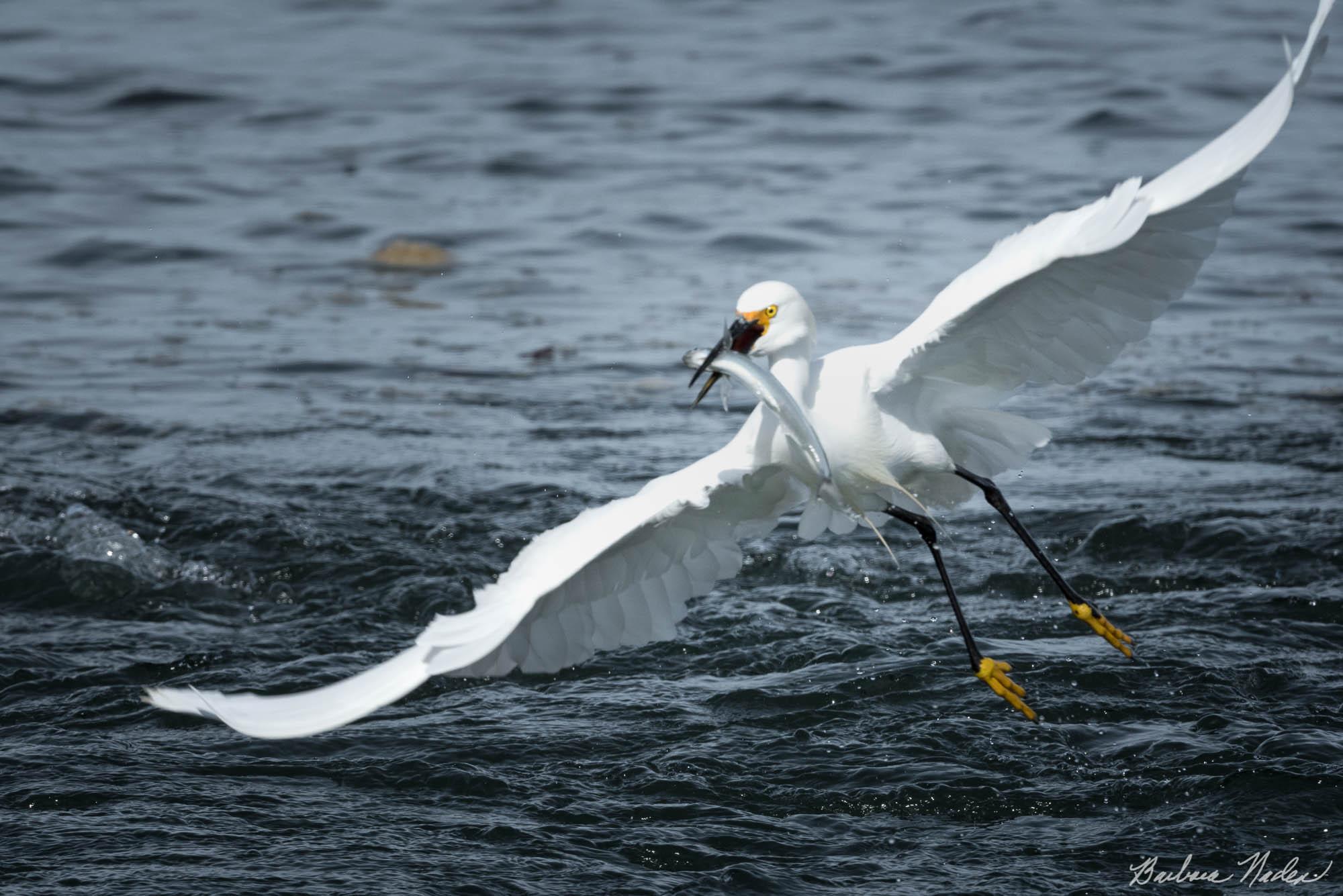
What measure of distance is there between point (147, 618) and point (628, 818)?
3.00m

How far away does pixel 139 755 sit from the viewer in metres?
6.12

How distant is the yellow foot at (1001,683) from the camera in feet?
19.7

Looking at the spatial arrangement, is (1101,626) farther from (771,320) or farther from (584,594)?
(584,594)

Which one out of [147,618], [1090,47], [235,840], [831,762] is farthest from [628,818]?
[1090,47]

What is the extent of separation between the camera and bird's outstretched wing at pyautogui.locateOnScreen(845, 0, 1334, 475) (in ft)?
15.5

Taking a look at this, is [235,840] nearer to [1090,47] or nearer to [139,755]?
[139,755]

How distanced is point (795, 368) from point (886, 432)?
1.44 ft

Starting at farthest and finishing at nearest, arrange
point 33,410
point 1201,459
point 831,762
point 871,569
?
point 33,410 → point 1201,459 → point 871,569 → point 831,762
